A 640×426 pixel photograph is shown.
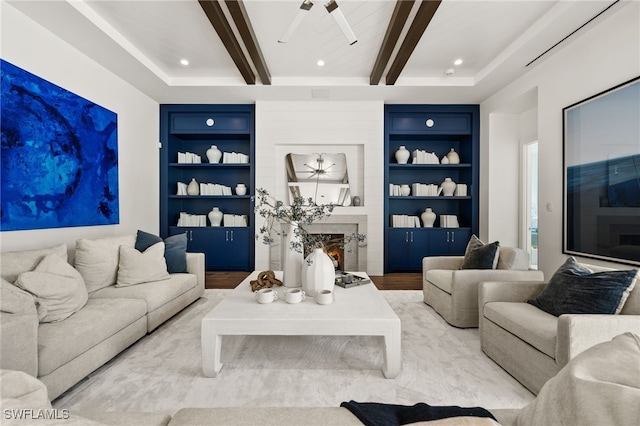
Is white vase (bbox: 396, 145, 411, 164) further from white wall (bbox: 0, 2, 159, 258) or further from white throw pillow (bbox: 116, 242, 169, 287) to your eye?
white wall (bbox: 0, 2, 159, 258)

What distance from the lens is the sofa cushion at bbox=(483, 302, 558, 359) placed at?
1.62 metres

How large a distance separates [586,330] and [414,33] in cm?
273

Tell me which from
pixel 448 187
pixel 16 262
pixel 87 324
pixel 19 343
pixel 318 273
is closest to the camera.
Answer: pixel 19 343

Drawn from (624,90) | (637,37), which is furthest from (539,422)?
(637,37)

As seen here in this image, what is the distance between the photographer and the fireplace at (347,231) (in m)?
4.79

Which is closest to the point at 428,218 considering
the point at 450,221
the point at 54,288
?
the point at 450,221

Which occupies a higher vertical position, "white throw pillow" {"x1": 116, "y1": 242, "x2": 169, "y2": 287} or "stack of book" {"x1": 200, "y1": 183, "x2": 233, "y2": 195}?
"stack of book" {"x1": 200, "y1": 183, "x2": 233, "y2": 195}

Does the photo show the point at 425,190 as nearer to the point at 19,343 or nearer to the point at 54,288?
the point at 54,288

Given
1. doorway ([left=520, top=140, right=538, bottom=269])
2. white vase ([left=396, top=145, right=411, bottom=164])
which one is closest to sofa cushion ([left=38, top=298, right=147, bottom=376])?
white vase ([left=396, top=145, right=411, bottom=164])

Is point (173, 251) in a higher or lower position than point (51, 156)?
lower

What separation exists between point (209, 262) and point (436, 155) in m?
4.43

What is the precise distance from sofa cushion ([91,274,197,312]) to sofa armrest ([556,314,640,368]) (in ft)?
9.27

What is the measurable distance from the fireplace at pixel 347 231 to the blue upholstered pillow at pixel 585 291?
9.44ft

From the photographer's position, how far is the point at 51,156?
9.24ft
